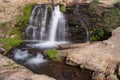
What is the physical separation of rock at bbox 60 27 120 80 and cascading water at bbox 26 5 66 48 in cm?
242

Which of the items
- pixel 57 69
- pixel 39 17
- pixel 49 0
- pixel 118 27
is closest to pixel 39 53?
pixel 57 69

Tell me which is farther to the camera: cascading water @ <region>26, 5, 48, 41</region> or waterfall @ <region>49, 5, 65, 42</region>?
cascading water @ <region>26, 5, 48, 41</region>

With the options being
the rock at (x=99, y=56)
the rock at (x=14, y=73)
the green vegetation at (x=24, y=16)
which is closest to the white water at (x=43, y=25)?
the green vegetation at (x=24, y=16)

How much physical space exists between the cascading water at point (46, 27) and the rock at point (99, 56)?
2417mm

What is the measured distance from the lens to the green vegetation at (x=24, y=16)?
1588 cm

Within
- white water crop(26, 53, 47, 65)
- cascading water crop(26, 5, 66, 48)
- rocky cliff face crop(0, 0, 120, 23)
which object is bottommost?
white water crop(26, 53, 47, 65)

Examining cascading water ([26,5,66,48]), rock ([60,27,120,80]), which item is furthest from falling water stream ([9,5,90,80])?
rock ([60,27,120,80])

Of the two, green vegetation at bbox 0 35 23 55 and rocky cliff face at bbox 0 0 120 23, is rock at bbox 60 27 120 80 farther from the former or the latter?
rocky cliff face at bbox 0 0 120 23

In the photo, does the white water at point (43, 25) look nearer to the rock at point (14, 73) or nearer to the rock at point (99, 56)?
the rock at point (99, 56)

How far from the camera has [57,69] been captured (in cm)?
1216

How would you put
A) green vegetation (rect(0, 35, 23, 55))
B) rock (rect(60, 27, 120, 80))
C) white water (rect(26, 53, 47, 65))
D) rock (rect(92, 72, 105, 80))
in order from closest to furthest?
rock (rect(92, 72, 105, 80))
rock (rect(60, 27, 120, 80))
white water (rect(26, 53, 47, 65))
green vegetation (rect(0, 35, 23, 55))

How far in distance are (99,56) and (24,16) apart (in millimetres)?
6034

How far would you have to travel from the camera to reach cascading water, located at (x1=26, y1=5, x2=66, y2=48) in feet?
50.3

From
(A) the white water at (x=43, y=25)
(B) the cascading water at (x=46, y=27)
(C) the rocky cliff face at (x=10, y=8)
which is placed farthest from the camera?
(C) the rocky cliff face at (x=10, y=8)
